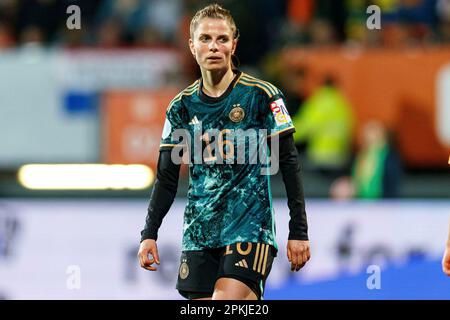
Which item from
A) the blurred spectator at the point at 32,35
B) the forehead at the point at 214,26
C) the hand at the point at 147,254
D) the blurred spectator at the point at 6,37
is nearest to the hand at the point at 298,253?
the hand at the point at 147,254

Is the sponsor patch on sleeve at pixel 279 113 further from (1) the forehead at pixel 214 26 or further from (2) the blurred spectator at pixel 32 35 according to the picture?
(2) the blurred spectator at pixel 32 35

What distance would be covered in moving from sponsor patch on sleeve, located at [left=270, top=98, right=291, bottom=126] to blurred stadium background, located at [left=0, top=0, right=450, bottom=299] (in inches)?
181

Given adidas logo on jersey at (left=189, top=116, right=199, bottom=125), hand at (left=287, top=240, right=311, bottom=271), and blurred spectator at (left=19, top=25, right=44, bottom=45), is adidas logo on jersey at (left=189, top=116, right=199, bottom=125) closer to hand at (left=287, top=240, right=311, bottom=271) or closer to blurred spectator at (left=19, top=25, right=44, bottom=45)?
hand at (left=287, top=240, right=311, bottom=271)

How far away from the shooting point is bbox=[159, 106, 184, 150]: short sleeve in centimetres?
565

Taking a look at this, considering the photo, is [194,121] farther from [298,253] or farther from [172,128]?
[298,253]

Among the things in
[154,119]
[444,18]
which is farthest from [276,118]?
[444,18]

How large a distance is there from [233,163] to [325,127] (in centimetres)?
675

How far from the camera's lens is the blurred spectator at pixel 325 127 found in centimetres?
1210

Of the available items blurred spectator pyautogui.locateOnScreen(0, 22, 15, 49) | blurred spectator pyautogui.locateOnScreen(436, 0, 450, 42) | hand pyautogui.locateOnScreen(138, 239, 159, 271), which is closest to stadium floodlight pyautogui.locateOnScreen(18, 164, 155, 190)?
blurred spectator pyautogui.locateOnScreen(0, 22, 15, 49)

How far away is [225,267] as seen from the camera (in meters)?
5.40

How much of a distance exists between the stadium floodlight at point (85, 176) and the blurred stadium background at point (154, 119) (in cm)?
3

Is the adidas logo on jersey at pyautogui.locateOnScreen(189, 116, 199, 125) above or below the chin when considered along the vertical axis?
below

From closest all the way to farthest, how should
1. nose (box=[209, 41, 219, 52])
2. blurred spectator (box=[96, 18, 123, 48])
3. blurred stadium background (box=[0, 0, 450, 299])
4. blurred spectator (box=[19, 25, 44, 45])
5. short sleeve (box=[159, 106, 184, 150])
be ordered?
1. nose (box=[209, 41, 219, 52])
2. short sleeve (box=[159, 106, 184, 150])
3. blurred stadium background (box=[0, 0, 450, 299])
4. blurred spectator (box=[96, 18, 123, 48])
5. blurred spectator (box=[19, 25, 44, 45])
